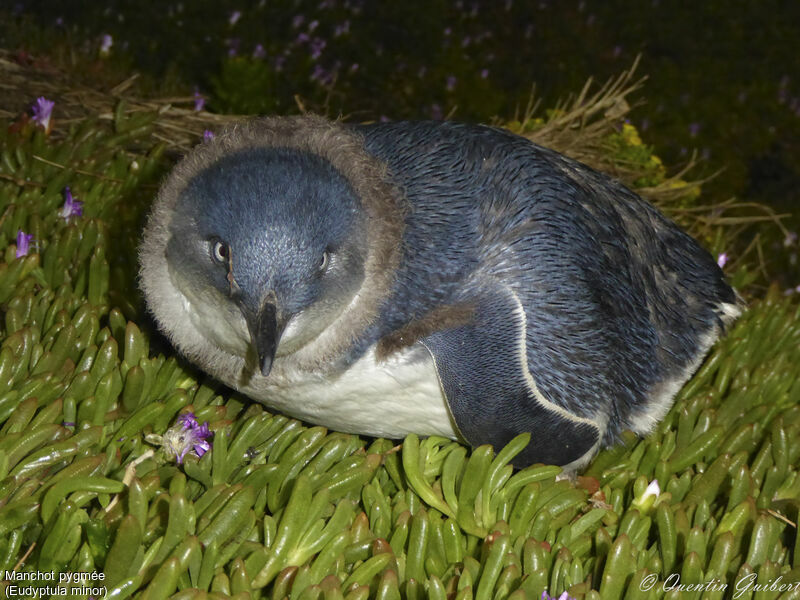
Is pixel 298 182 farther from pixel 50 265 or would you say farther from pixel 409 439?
pixel 50 265

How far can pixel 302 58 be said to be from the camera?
12.8 ft

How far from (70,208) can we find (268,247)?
113 centimetres

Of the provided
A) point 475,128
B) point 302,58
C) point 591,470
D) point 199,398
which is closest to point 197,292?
point 199,398

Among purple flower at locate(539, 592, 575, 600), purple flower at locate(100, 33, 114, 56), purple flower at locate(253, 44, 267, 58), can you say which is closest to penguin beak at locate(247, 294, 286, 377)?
purple flower at locate(539, 592, 575, 600)

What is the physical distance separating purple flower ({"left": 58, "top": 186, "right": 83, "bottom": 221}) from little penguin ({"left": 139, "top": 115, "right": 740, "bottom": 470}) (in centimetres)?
76

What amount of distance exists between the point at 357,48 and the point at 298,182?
2.92m

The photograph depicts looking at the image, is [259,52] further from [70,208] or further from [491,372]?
[491,372]

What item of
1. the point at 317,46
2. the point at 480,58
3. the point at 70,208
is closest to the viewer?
the point at 70,208

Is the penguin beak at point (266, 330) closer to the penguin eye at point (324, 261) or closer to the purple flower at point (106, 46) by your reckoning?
the penguin eye at point (324, 261)

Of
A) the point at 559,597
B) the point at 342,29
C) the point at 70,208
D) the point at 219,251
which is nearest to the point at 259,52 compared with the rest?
the point at 342,29

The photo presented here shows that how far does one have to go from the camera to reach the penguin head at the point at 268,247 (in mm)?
1391

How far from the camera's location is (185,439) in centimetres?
166

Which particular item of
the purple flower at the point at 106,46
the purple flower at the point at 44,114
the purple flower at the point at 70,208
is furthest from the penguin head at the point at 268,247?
the purple flower at the point at 106,46

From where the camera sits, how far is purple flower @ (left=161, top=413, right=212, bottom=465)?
1645 millimetres
